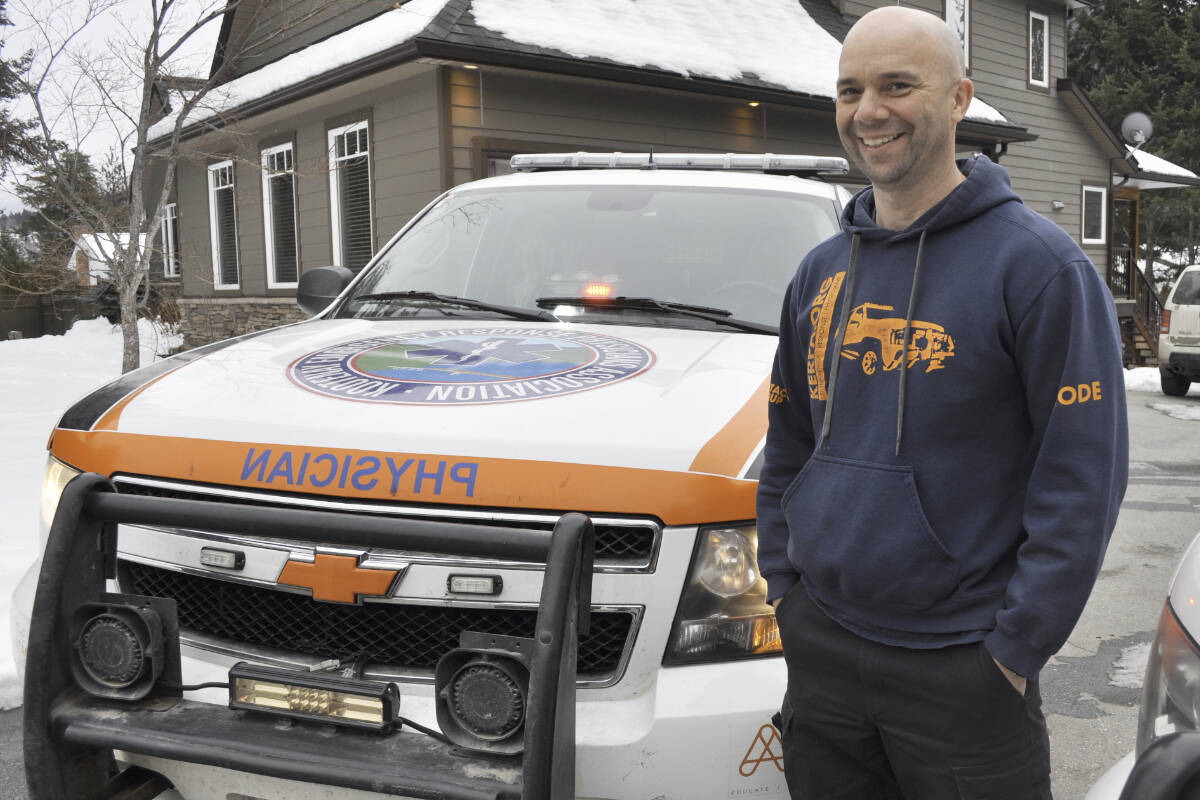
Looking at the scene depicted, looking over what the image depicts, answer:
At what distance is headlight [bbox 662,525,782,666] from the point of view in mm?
2137

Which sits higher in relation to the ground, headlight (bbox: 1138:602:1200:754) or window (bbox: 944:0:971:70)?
A: window (bbox: 944:0:971:70)

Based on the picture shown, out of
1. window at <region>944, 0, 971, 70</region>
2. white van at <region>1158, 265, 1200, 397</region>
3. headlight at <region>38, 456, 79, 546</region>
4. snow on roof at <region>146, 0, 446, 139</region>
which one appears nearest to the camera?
headlight at <region>38, 456, 79, 546</region>

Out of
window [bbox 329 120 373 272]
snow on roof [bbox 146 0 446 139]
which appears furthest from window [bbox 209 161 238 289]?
window [bbox 329 120 373 272]

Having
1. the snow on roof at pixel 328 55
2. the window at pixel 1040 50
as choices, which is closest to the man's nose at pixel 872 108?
the snow on roof at pixel 328 55

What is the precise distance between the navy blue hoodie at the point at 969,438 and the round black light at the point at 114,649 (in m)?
1.29

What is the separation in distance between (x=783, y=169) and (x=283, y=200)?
1156 cm

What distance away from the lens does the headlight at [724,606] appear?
2137mm

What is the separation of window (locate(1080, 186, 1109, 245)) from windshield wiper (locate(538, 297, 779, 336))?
20527 mm

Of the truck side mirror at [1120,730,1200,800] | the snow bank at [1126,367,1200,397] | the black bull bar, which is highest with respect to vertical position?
the truck side mirror at [1120,730,1200,800]

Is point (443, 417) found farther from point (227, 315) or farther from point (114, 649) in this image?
point (227, 315)

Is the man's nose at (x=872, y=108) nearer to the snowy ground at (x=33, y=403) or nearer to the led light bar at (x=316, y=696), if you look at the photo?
the led light bar at (x=316, y=696)

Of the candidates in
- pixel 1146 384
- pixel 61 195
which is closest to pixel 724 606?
pixel 61 195

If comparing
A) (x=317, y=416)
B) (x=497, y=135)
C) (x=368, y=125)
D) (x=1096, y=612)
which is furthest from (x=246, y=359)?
(x=368, y=125)

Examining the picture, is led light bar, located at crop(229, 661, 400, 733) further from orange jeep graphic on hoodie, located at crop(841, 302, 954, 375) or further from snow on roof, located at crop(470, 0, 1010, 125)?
snow on roof, located at crop(470, 0, 1010, 125)
